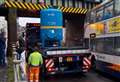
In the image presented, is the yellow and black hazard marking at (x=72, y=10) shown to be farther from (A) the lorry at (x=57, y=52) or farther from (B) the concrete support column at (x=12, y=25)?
(A) the lorry at (x=57, y=52)

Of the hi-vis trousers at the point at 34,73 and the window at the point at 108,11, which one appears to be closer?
the hi-vis trousers at the point at 34,73

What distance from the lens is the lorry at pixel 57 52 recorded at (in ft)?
42.6

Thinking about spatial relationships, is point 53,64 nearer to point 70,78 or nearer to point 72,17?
point 70,78

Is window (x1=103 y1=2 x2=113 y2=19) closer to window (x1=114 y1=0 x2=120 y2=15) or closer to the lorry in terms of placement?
window (x1=114 y1=0 x2=120 y2=15)

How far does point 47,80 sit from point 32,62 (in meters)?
2.64

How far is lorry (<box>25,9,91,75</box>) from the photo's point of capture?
13.0 metres

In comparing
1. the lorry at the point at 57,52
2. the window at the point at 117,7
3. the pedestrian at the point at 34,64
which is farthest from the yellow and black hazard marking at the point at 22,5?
the pedestrian at the point at 34,64

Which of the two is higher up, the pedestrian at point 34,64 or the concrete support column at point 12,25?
the concrete support column at point 12,25

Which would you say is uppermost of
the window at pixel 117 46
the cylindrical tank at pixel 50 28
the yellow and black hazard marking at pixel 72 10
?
the yellow and black hazard marking at pixel 72 10

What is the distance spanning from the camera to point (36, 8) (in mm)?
23922

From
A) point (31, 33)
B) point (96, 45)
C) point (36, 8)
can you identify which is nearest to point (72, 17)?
point (36, 8)

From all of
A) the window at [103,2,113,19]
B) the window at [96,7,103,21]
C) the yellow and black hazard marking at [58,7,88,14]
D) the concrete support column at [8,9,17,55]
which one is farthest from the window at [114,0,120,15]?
the yellow and black hazard marking at [58,7,88,14]

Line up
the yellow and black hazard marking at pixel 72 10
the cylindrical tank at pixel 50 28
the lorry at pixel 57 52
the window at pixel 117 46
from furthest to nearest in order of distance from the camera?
the yellow and black hazard marking at pixel 72 10, the cylindrical tank at pixel 50 28, the lorry at pixel 57 52, the window at pixel 117 46

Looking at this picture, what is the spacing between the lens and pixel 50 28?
15.9m
